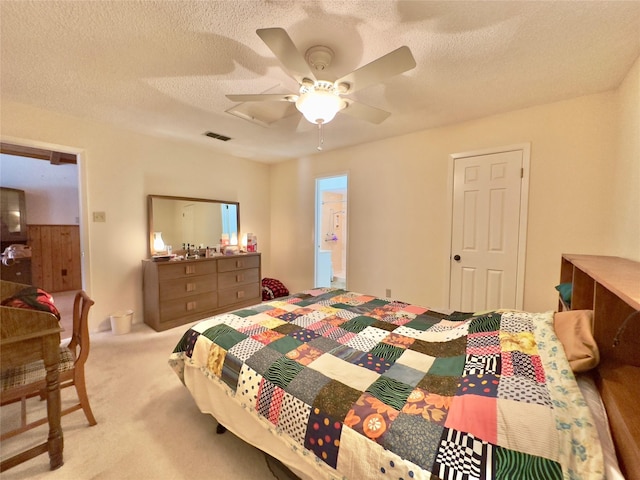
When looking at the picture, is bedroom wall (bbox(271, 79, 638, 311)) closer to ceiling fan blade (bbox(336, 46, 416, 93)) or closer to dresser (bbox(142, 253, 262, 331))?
dresser (bbox(142, 253, 262, 331))

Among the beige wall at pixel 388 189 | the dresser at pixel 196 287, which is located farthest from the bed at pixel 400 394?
the dresser at pixel 196 287

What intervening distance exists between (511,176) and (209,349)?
3.05m

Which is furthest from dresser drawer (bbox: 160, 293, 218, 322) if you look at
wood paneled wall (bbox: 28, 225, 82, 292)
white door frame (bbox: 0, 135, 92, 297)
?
wood paneled wall (bbox: 28, 225, 82, 292)

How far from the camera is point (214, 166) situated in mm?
4004

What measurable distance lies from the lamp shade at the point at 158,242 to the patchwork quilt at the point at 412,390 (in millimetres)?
2226

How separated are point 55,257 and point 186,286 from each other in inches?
145

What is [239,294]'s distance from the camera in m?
3.96

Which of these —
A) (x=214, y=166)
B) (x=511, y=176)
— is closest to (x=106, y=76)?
(x=214, y=166)

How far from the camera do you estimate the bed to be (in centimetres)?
74

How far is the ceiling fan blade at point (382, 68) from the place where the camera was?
4.07 feet

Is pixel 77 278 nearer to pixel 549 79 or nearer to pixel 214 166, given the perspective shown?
pixel 214 166

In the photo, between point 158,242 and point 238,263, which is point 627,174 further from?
point 158,242

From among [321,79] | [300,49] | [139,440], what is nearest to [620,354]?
[321,79]

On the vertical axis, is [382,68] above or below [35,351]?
above
